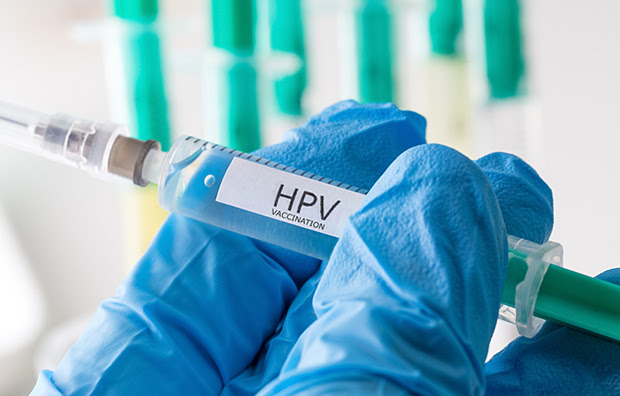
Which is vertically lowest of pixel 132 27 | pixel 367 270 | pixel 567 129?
pixel 567 129

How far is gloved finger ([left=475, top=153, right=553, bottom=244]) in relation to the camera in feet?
2.39

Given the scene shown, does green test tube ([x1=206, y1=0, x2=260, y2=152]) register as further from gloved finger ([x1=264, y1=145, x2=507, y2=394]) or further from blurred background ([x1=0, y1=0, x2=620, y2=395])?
gloved finger ([x1=264, y1=145, x2=507, y2=394])

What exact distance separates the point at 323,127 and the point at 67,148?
0.31 meters

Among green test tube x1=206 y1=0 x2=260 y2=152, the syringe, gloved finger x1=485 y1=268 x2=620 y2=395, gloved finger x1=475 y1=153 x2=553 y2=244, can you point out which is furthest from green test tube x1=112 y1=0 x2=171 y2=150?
gloved finger x1=485 y1=268 x2=620 y2=395

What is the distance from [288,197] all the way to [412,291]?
0.72ft

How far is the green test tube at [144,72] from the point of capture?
1.28 m

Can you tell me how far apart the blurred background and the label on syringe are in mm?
608

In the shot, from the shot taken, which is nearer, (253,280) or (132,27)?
(253,280)

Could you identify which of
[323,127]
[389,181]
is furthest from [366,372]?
[323,127]

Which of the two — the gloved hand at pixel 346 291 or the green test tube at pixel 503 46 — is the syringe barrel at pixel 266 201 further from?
the green test tube at pixel 503 46

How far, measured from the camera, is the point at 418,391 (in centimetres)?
48

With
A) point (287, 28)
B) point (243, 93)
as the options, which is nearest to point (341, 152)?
point (243, 93)

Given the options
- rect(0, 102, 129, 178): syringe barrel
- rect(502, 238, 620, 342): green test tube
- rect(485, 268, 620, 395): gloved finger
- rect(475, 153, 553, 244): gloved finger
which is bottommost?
rect(485, 268, 620, 395): gloved finger

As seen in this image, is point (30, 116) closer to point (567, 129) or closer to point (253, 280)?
point (253, 280)
